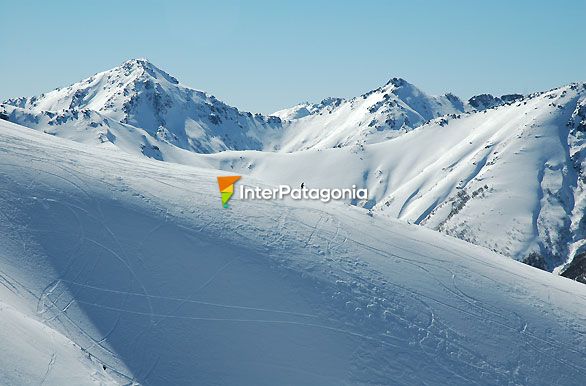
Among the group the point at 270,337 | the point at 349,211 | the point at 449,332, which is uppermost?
the point at 349,211

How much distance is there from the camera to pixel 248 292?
3384cm

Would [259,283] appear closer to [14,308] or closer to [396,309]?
[396,309]

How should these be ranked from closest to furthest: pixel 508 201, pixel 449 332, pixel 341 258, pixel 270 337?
1. pixel 270 337
2. pixel 449 332
3. pixel 341 258
4. pixel 508 201

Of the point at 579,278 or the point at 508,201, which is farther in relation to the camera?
the point at 508,201

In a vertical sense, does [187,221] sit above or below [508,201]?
below

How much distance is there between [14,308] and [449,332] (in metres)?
23.9

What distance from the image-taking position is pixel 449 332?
3472cm

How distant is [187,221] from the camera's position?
39312 millimetres

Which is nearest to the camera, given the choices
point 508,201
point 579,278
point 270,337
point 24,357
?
point 24,357

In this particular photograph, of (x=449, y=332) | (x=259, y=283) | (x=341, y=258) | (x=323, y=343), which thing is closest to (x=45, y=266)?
(x=259, y=283)

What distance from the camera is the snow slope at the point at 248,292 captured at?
2902cm

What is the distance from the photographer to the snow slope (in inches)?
1142

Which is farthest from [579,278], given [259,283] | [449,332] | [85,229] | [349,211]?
[85,229]

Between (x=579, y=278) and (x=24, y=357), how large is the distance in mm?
83759
